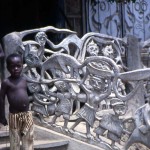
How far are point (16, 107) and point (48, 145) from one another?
75 cm

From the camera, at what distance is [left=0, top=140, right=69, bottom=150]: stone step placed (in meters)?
6.40

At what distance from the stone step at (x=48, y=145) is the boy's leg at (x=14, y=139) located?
31 centimetres

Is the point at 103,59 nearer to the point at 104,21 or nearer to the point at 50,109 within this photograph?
the point at 50,109

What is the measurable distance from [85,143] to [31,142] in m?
0.74

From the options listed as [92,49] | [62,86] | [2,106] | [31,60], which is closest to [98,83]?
[62,86]

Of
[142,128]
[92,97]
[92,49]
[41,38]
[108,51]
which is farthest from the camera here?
[108,51]

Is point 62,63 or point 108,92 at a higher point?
point 62,63

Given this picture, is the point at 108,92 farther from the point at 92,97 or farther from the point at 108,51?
the point at 108,51

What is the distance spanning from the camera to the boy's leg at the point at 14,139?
6047 millimetres

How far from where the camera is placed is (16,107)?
6.03 m

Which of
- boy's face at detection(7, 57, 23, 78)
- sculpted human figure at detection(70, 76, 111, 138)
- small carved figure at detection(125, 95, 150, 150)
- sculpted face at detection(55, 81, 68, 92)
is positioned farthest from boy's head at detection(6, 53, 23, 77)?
small carved figure at detection(125, 95, 150, 150)

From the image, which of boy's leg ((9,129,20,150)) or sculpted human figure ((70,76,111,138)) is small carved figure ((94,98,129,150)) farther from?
boy's leg ((9,129,20,150))

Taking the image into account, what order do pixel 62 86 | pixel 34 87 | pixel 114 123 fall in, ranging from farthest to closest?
pixel 34 87, pixel 62 86, pixel 114 123

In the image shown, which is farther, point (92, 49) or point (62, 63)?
point (92, 49)
